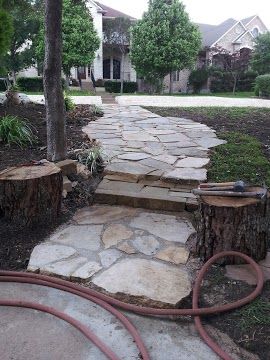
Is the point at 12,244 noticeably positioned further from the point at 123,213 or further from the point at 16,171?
the point at 123,213

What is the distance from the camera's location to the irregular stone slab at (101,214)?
9.98ft

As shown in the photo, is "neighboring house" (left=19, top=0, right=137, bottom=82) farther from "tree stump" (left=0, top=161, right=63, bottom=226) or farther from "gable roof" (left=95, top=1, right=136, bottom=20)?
"tree stump" (left=0, top=161, right=63, bottom=226)

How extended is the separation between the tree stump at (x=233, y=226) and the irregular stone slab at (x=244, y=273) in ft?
0.15

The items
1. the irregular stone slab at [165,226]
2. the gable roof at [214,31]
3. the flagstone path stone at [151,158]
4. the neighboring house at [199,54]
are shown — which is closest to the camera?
the irregular stone slab at [165,226]

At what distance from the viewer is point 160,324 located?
1.93 m

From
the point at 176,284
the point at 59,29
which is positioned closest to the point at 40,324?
the point at 176,284

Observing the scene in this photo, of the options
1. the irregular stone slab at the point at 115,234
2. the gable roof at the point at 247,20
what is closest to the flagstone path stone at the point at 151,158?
the irregular stone slab at the point at 115,234

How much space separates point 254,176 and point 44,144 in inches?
108

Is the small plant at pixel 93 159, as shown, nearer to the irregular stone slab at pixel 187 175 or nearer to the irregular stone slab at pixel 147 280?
the irregular stone slab at pixel 187 175

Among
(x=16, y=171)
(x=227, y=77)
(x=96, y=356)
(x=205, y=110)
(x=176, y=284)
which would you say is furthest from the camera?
(x=227, y=77)

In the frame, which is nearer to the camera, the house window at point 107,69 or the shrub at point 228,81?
the shrub at point 228,81

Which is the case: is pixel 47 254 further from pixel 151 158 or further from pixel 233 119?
pixel 233 119

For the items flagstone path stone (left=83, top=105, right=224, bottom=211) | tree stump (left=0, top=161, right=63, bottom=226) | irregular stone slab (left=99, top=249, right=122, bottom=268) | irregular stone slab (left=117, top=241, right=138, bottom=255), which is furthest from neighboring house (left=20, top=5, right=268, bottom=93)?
irregular stone slab (left=99, top=249, right=122, bottom=268)

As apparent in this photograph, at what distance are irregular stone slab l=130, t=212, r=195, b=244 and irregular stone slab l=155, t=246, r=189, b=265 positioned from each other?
12 cm
